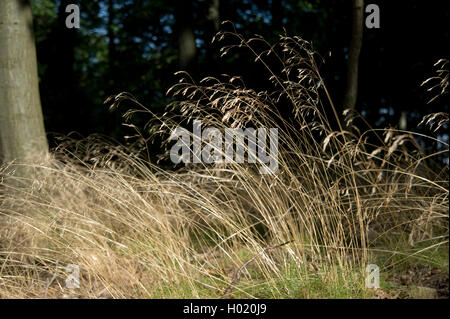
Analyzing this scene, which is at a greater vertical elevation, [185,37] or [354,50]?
[185,37]

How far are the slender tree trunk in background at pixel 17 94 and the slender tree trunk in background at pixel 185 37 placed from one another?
7.40 ft

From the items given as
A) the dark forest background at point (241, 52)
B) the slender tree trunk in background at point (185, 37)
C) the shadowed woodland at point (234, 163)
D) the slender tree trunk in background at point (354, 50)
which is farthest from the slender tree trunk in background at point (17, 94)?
the slender tree trunk in background at point (354, 50)

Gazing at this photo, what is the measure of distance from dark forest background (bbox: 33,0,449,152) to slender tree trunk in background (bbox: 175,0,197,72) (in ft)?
0.05

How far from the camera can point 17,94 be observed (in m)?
4.64

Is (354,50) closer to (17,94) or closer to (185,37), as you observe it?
(185,37)

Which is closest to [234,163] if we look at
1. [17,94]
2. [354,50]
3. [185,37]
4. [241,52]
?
[354,50]

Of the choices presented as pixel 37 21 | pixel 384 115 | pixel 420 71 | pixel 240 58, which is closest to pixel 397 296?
pixel 240 58

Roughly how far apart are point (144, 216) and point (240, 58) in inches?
234

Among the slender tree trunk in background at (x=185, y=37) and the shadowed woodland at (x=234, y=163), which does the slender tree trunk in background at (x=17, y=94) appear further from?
the slender tree trunk in background at (x=185, y=37)

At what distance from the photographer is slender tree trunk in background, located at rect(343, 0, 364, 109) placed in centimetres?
433

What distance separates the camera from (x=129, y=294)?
108 inches

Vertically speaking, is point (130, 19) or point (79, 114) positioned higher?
point (130, 19)

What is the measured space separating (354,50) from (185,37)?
9.34ft
